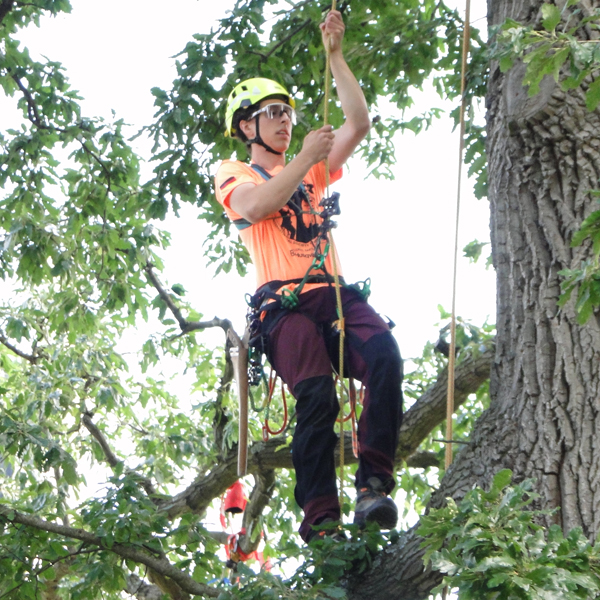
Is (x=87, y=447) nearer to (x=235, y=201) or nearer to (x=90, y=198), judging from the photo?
(x=90, y=198)

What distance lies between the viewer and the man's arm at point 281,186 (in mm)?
2920

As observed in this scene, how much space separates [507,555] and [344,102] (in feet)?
6.59

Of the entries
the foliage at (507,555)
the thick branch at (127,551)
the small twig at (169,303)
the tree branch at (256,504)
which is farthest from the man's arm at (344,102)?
the tree branch at (256,504)

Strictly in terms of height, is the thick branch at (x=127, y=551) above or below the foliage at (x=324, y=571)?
above

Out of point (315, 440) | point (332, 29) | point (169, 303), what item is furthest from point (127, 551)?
→ point (169, 303)

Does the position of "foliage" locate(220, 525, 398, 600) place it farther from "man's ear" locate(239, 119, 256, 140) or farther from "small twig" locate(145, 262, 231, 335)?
"small twig" locate(145, 262, 231, 335)

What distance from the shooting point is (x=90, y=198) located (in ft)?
19.8

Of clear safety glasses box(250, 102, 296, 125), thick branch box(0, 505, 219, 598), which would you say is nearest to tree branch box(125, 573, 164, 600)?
thick branch box(0, 505, 219, 598)

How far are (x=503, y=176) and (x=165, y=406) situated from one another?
5.74 metres

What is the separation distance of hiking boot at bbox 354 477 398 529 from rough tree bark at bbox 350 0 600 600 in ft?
0.51

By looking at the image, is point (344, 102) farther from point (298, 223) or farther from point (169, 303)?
point (169, 303)

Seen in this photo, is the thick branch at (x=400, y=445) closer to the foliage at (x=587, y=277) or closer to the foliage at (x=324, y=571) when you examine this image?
the foliage at (x=324, y=571)

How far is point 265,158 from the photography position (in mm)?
3404

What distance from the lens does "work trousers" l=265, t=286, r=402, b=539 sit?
9.29ft
